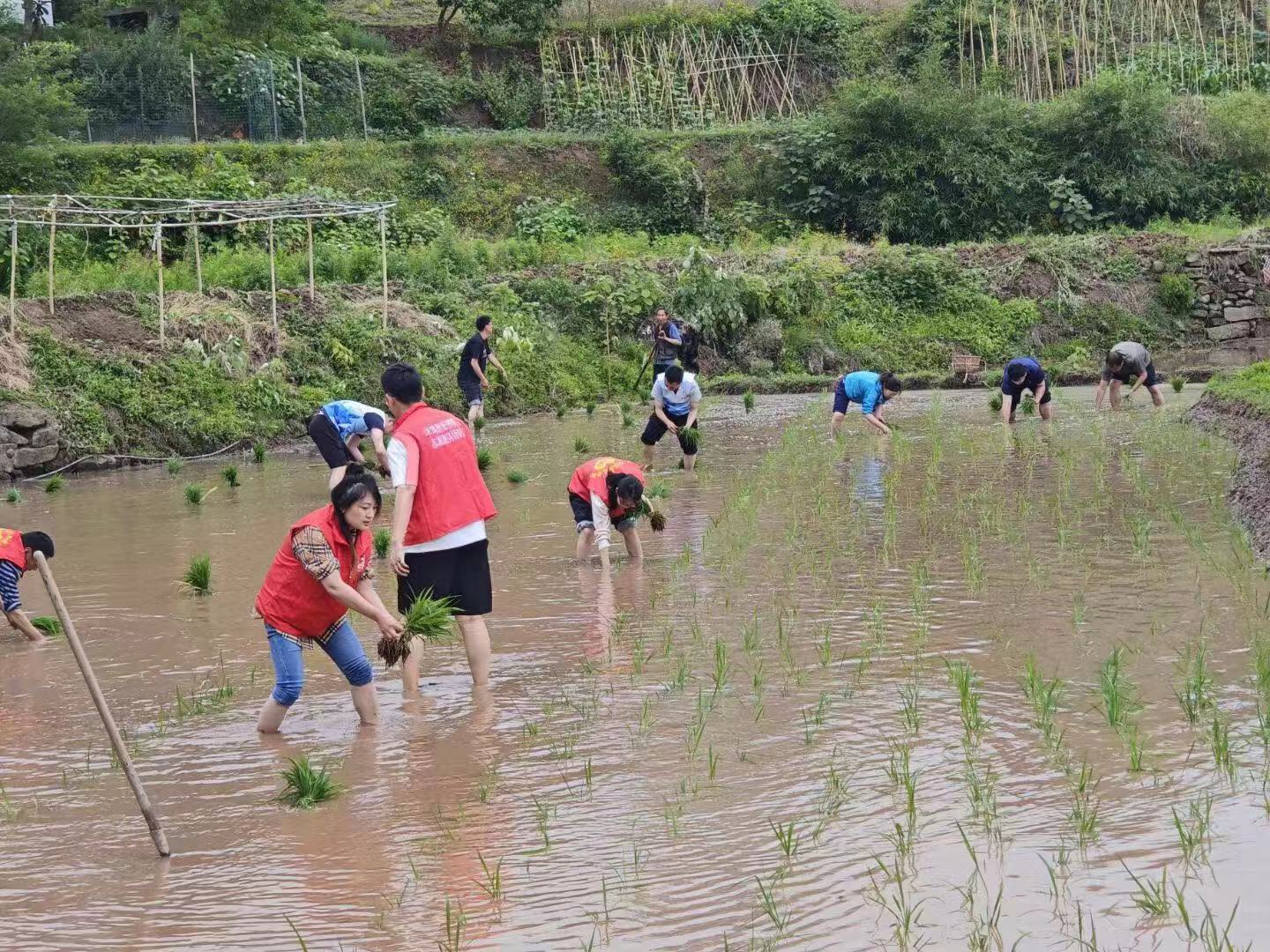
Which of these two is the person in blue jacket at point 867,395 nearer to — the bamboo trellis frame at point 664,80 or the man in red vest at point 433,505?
the man in red vest at point 433,505

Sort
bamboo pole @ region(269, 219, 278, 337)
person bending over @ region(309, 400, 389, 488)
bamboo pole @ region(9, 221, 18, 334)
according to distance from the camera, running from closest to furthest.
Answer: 1. person bending over @ region(309, 400, 389, 488)
2. bamboo pole @ region(9, 221, 18, 334)
3. bamboo pole @ region(269, 219, 278, 337)

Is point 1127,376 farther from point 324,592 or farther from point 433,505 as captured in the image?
point 324,592

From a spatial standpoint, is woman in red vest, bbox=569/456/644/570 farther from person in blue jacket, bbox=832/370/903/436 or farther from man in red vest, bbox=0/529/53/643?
person in blue jacket, bbox=832/370/903/436

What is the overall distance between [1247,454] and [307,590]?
8.80 meters

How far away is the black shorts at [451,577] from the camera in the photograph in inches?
264

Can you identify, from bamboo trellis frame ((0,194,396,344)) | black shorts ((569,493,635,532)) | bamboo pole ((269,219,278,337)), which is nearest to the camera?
black shorts ((569,493,635,532))

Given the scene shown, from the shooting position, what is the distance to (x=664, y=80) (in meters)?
35.0

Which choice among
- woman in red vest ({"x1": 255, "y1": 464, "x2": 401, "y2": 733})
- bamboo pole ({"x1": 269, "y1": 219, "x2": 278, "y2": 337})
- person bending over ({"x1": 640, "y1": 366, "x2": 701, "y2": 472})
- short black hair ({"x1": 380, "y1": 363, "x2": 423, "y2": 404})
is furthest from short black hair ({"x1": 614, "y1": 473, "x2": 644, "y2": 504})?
bamboo pole ({"x1": 269, "y1": 219, "x2": 278, "y2": 337})

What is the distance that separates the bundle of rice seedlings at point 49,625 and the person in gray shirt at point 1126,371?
40.6 feet

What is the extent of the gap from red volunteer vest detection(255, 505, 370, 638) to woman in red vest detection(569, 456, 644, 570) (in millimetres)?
3027

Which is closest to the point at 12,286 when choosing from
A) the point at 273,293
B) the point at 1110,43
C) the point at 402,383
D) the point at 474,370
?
the point at 273,293

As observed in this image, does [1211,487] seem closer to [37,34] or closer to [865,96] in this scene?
[865,96]

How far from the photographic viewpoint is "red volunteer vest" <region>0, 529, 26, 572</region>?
8516 mm

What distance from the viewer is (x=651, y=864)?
4770mm
